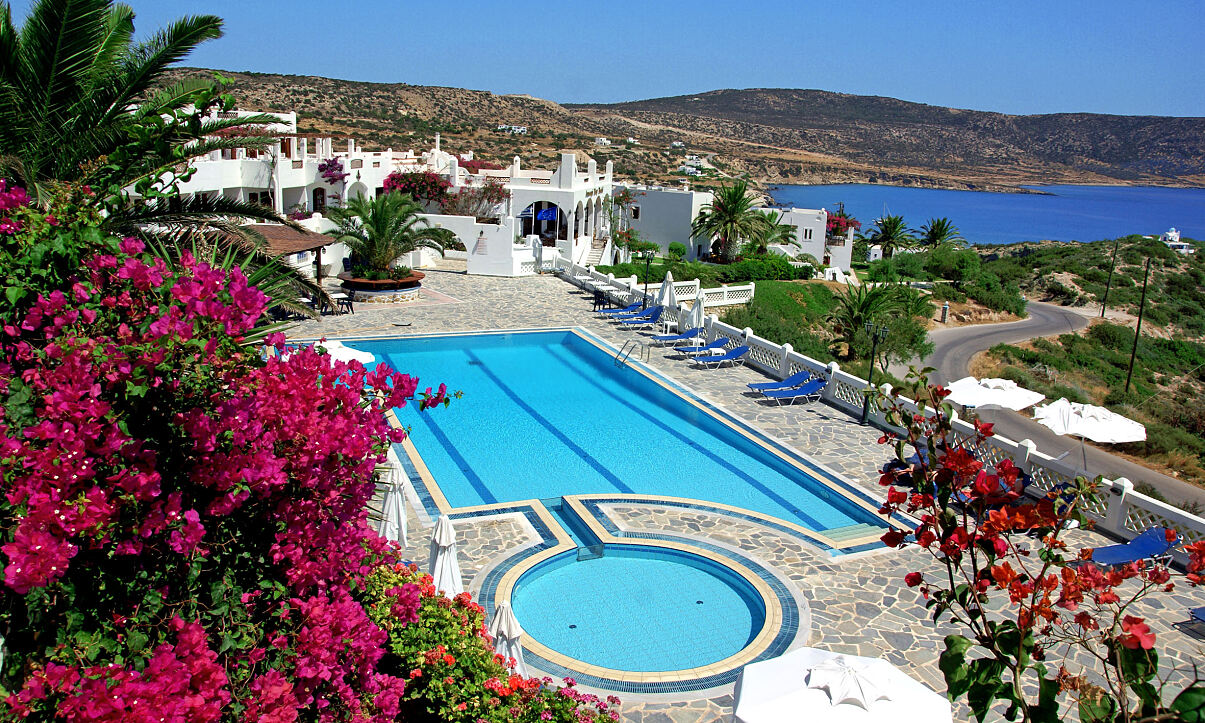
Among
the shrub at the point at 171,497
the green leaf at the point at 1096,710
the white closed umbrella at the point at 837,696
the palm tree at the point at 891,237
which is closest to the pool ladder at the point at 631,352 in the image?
the white closed umbrella at the point at 837,696

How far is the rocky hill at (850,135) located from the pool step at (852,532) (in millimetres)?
82406

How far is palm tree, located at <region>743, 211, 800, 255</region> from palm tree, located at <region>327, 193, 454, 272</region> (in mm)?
20776

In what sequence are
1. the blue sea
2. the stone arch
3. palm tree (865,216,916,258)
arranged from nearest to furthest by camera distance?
the stone arch
palm tree (865,216,916,258)
the blue sea

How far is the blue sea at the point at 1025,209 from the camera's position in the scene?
4678 inches

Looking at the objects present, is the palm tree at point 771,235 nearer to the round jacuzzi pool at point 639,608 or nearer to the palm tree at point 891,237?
the palm tree at point 891,237

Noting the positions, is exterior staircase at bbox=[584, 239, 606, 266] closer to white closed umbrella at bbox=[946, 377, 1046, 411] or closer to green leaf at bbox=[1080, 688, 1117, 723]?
white closed umbrella at bbox=[946, 377, 1046, 411]

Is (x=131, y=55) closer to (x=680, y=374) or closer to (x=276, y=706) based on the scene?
(x=276, y=706)

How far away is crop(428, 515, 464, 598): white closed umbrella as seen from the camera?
812 cm

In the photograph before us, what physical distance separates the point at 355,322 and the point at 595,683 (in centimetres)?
1687

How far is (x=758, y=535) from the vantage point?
11359mm

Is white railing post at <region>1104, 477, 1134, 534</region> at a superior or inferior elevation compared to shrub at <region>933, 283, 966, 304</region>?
superior

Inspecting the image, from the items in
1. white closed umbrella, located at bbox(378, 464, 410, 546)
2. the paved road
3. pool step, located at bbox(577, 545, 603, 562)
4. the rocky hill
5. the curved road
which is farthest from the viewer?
the rocky hill

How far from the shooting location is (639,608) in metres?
9.59

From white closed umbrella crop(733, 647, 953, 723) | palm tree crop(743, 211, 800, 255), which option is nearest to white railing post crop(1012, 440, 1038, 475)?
white closed umbrella crop(733, 647, 953, 723)
